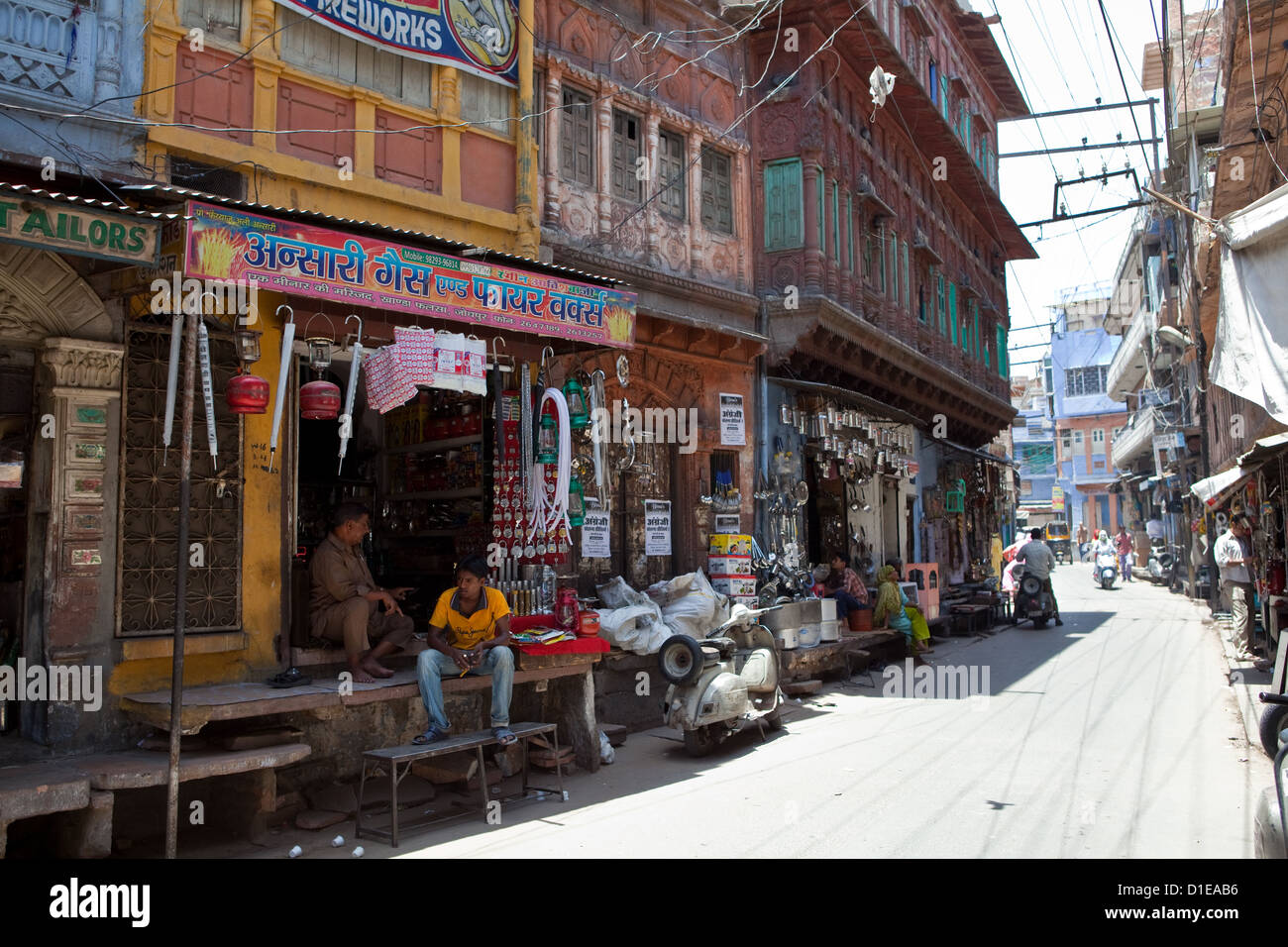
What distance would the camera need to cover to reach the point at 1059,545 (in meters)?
60.6

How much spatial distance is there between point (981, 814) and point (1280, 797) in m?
2.61

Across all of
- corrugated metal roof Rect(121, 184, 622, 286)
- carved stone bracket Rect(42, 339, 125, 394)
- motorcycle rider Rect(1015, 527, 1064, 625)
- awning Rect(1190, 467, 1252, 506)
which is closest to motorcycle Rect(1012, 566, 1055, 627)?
motorcycle rider Rect(1015, 527, 1064, 625)

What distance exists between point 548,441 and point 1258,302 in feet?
20.5

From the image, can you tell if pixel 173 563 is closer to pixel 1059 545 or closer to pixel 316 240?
pixel 316 240

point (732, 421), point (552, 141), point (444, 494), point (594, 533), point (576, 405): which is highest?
point (552, 141)

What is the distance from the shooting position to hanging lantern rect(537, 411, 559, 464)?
9625 mm

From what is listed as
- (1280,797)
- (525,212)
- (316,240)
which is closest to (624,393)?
(525,212)

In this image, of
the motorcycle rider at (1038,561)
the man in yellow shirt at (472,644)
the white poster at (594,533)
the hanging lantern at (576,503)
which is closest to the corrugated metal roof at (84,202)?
the man in yellow shirt at (472,644)

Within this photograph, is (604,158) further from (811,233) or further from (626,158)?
(811,233)

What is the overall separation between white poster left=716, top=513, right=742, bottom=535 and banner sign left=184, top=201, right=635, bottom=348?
14.1ft

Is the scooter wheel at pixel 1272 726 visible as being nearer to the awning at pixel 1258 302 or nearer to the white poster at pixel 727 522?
the awning at pixel 1258 302

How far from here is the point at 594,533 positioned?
450 inches

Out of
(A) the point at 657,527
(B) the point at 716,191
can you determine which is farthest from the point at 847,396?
(A) the point at 657,527

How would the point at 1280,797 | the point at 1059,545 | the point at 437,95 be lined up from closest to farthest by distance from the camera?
the point at 1280,797, the point at 437,95, the point at 1059,545
